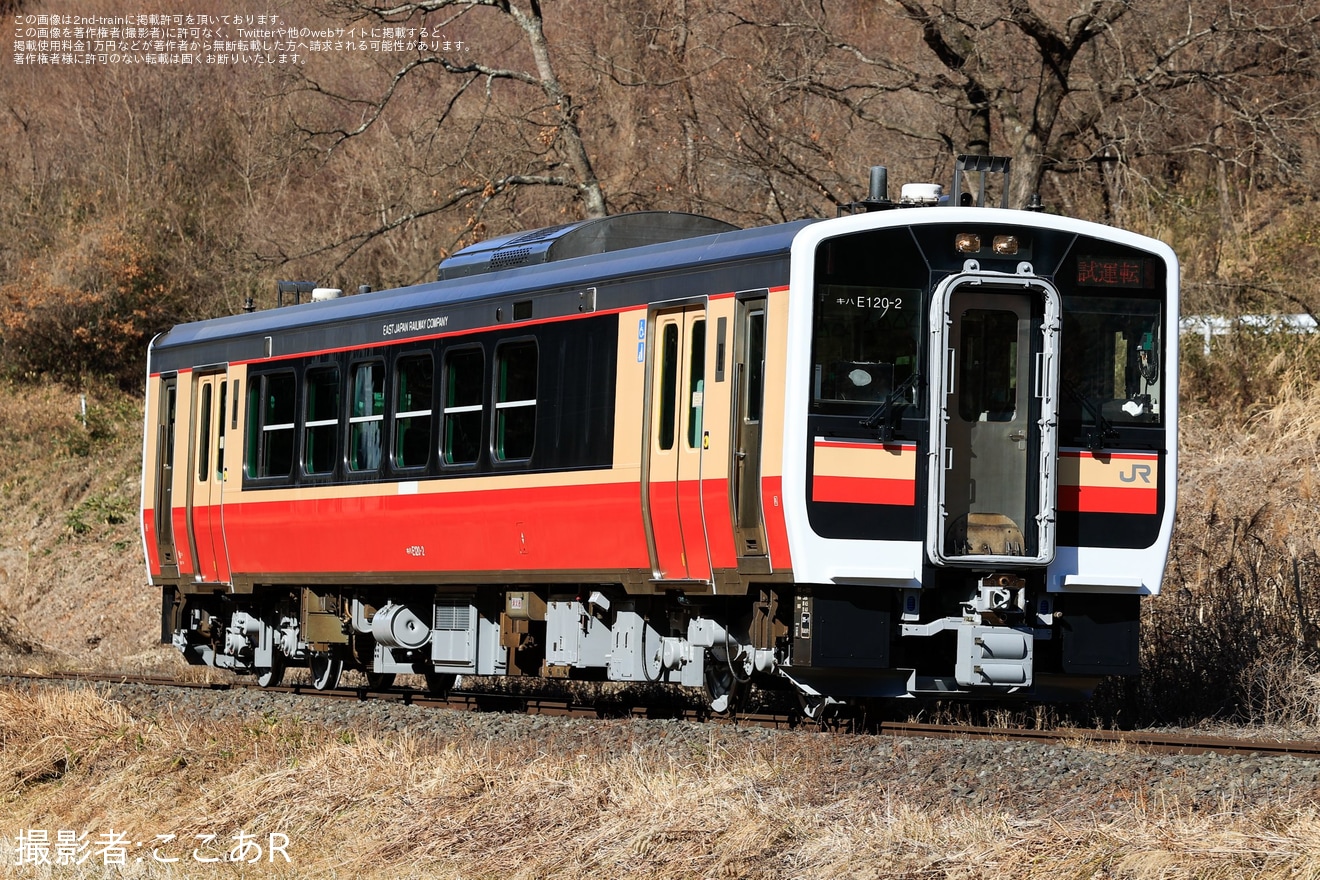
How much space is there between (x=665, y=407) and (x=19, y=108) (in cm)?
3414

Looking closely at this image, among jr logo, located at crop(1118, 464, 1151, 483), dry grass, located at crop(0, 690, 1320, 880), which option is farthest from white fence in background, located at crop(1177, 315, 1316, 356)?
dry grass, located at crop(0, 690, 1320, 880)

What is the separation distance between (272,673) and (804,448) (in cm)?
817

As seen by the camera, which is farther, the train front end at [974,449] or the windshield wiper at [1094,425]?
the windshield wiper at [1094,425]

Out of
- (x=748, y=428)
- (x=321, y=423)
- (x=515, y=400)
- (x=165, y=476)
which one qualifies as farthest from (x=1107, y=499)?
(x=165, y=476)

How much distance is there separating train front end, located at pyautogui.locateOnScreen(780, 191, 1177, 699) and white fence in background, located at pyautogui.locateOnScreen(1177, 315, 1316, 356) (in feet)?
33.8

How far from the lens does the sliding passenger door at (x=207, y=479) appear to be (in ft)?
56.2

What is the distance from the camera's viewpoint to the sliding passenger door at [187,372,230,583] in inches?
675

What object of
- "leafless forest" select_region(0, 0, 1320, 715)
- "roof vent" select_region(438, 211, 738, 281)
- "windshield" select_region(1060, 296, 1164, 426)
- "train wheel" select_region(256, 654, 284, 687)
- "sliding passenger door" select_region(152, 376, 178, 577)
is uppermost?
"leafless forest" select_region(0, 0, 1320, 715)

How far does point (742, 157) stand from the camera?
21828 millimetres

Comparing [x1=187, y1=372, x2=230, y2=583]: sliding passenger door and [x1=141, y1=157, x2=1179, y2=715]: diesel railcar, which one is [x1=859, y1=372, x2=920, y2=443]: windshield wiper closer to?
[x1=141, y1=157, x2=1179, y2=715]: diesel railcar

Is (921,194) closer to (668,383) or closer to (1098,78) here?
(668,383)

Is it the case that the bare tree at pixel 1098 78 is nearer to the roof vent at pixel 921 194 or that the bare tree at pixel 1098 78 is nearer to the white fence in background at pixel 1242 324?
the white fence in background at pixel 1242 324

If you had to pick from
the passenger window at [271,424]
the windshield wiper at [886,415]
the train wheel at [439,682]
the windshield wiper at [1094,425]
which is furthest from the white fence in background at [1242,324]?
the windshield wiper at [886,415]

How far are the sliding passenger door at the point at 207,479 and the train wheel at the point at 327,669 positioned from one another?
116 cm
